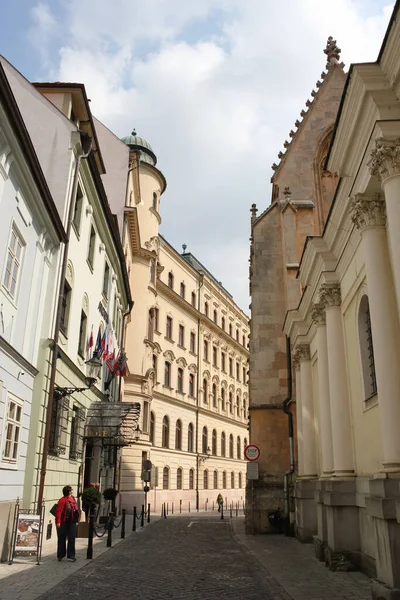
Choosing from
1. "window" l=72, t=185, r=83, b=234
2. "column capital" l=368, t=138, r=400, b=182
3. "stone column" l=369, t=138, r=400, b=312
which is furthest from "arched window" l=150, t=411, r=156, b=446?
"column capital" l=368, t=138, r=400, b=182

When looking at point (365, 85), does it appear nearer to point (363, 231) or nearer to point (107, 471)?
point (363, 231)

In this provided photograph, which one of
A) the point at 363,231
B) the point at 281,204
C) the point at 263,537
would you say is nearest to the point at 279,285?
the point at 281,204

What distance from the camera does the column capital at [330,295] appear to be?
43.5 ft

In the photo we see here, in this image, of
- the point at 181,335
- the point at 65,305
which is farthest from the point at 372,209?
the point at 181,335

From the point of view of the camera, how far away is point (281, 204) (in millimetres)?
25125

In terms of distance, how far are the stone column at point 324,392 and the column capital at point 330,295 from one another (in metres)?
0.50

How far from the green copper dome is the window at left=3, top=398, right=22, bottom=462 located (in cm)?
2945

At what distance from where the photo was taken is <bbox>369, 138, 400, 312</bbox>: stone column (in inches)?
323

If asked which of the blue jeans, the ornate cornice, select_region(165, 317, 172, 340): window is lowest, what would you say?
the blue jeans

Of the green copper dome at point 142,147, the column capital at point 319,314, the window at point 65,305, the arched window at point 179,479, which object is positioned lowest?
the arched window at point 179,479

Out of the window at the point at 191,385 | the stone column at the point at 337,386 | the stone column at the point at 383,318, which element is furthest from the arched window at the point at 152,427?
the stone column at the point at 383,318

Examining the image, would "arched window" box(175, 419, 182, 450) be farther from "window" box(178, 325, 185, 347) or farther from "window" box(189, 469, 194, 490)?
A: "window" box(178, 325, 185, 347)

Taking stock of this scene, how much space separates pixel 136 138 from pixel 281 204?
19373mm

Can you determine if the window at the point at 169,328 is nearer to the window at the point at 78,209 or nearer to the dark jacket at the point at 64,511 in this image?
the window at the point at 78,209
